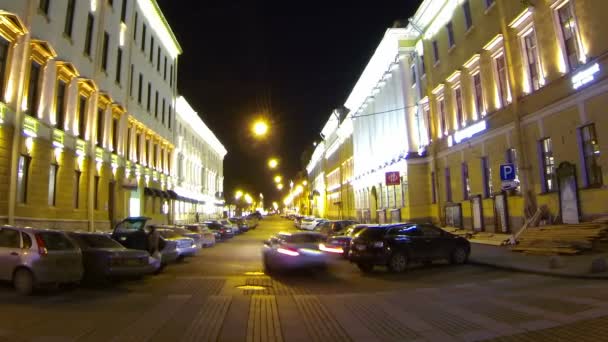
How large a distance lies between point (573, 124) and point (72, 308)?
17.7 metres

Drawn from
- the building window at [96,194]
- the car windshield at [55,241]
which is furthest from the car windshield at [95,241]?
the building window at [96,194]

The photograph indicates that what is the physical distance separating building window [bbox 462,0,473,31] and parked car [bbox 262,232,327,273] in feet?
56.9

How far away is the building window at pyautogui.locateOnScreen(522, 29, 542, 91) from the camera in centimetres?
1964

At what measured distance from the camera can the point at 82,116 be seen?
24.4m

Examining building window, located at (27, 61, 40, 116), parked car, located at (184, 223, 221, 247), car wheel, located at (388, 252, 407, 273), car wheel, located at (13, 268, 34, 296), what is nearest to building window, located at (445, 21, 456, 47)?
car wheel, located at (388, 252, 407, 273)

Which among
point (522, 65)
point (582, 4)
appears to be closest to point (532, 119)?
point (522, 65)

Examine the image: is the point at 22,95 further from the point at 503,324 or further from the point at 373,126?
the point at 373,126

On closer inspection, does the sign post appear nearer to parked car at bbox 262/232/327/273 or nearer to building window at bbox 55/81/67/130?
parked car at bbox 262/232/327/273

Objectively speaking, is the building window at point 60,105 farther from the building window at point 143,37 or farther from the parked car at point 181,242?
the building window at point 143,37

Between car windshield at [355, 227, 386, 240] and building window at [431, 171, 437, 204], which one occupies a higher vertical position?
building window at [431, 171, 437, 204]

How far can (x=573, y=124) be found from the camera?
17.1m

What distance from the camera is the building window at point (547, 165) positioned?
1877 cm

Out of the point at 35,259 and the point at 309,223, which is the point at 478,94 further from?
Result: the point at 35,259

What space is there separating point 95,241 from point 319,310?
7.20 metres
